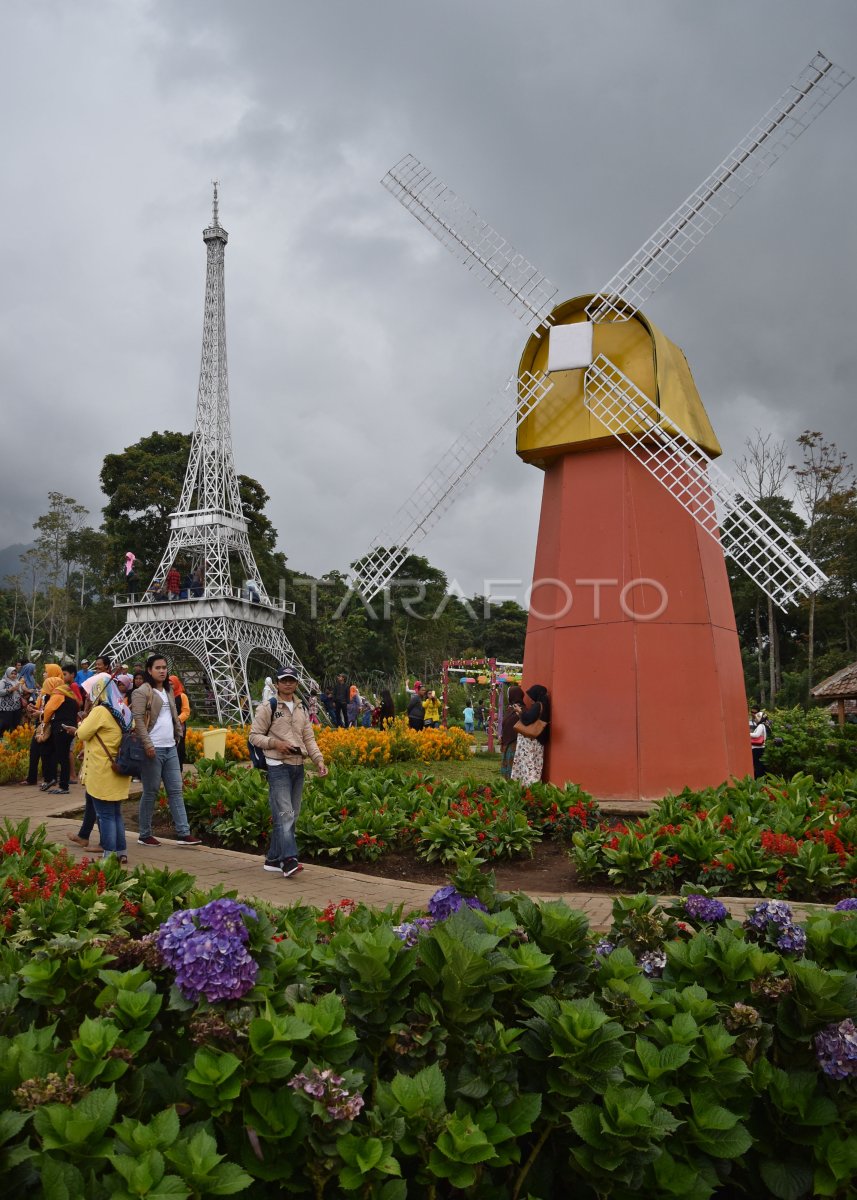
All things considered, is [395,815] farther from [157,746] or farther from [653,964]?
[653,964]

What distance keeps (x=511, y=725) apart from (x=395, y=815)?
4001mm

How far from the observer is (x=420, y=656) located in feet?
184

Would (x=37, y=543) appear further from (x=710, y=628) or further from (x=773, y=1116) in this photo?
(x=773, y=1116)

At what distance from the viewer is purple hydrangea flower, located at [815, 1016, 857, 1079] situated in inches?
101

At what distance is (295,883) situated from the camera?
757 cm

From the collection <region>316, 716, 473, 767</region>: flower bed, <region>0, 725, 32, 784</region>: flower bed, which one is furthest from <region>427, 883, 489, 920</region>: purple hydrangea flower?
<region>0, 725, 32, 784</region>: flower bed

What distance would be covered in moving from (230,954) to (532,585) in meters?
10.4

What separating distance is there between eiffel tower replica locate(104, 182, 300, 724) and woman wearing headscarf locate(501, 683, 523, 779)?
21640mm

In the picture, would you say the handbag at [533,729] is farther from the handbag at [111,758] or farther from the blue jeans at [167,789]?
the handbag at [111,758]

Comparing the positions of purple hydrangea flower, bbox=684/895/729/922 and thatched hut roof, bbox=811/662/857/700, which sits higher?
thatched hut roof, bbox=811/662/857/700

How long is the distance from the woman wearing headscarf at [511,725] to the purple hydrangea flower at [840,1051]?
→ 898 cm

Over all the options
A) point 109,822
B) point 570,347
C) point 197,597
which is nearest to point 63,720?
point 109,822

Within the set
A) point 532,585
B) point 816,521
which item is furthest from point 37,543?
point 532,585

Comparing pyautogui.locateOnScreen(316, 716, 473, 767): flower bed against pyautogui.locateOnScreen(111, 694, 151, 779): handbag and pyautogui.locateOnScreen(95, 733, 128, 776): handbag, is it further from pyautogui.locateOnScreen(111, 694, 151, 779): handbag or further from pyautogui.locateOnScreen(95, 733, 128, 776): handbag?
pyautogui.locateOnScreen(95, 733, 128, 776): handbag
